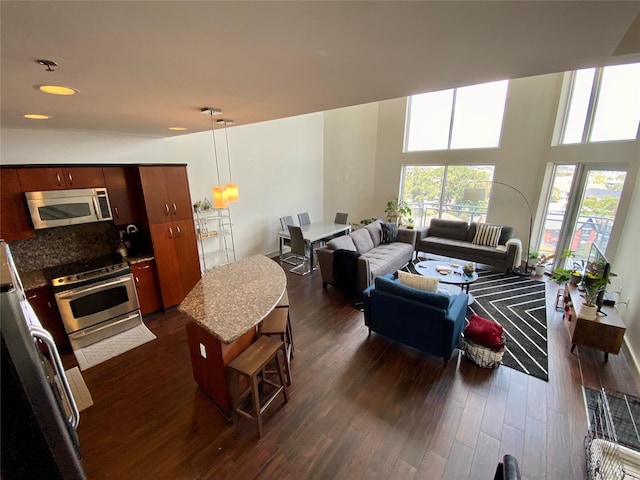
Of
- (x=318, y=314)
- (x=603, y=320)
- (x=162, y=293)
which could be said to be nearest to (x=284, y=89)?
(x=318, y=314)

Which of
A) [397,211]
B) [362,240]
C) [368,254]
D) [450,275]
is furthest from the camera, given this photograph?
[397,211]

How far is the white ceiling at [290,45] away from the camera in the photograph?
88cm

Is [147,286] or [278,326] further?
[147,286]

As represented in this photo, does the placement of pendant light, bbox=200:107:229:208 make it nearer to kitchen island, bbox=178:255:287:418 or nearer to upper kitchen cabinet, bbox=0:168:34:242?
kitchen island, bbox=178:255:287:418

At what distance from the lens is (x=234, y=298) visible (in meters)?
2.36

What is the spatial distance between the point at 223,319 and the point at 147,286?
94.7 inches

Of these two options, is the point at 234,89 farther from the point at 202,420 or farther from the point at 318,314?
the point at 318,314

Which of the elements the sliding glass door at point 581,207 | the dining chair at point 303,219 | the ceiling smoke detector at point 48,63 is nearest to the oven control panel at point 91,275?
the ceiling smoke detector at point 48,63

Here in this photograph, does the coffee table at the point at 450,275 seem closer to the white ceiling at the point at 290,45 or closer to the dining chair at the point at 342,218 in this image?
the dining chair at the point at 342,218

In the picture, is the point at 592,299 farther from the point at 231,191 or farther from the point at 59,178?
the point at 59,178

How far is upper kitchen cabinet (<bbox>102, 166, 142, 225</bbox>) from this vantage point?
3.43 m

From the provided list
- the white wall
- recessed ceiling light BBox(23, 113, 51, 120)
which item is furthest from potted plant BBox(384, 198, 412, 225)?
recessed ceiling light BBox(23, 113, 51, 120)

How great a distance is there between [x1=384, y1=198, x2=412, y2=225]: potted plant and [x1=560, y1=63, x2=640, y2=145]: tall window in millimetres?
3227

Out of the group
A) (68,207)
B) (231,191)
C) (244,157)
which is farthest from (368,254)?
(68,207)
